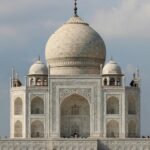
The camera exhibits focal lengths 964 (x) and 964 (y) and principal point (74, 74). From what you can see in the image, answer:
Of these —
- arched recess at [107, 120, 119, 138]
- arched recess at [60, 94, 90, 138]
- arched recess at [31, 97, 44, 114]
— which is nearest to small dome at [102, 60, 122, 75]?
arched recess at [60, 94, 90, 138]

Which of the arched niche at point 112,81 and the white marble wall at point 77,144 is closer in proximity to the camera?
the white marble wall at point 77,144

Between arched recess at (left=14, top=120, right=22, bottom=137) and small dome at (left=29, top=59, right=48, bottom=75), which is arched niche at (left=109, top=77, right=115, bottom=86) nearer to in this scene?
small dome at (left=29, top=59, right=48, bottom=75)

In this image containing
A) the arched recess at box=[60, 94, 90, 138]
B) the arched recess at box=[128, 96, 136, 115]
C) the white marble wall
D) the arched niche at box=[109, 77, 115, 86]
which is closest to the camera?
the white marble wall

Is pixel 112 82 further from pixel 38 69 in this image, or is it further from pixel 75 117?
pixel 38 69

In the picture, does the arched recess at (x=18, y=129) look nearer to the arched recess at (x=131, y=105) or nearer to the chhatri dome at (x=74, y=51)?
the chhatri dome at (x=74, y=51)

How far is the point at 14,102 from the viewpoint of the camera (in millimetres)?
58875

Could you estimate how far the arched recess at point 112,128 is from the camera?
57688 mm

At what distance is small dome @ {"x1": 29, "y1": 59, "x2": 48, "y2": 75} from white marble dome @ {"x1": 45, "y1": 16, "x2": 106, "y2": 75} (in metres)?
0.86

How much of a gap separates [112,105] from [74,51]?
13.9 ft

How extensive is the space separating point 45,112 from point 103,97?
11.8 feet

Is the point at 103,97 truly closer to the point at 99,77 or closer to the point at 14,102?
the point at 99,77

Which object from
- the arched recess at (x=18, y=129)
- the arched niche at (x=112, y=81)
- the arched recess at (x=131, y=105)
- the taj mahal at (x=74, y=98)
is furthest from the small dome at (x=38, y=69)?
the arched recess at (x=131, y=105)

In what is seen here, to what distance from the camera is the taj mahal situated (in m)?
57.5

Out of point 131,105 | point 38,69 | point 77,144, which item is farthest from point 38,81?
point 77,144
